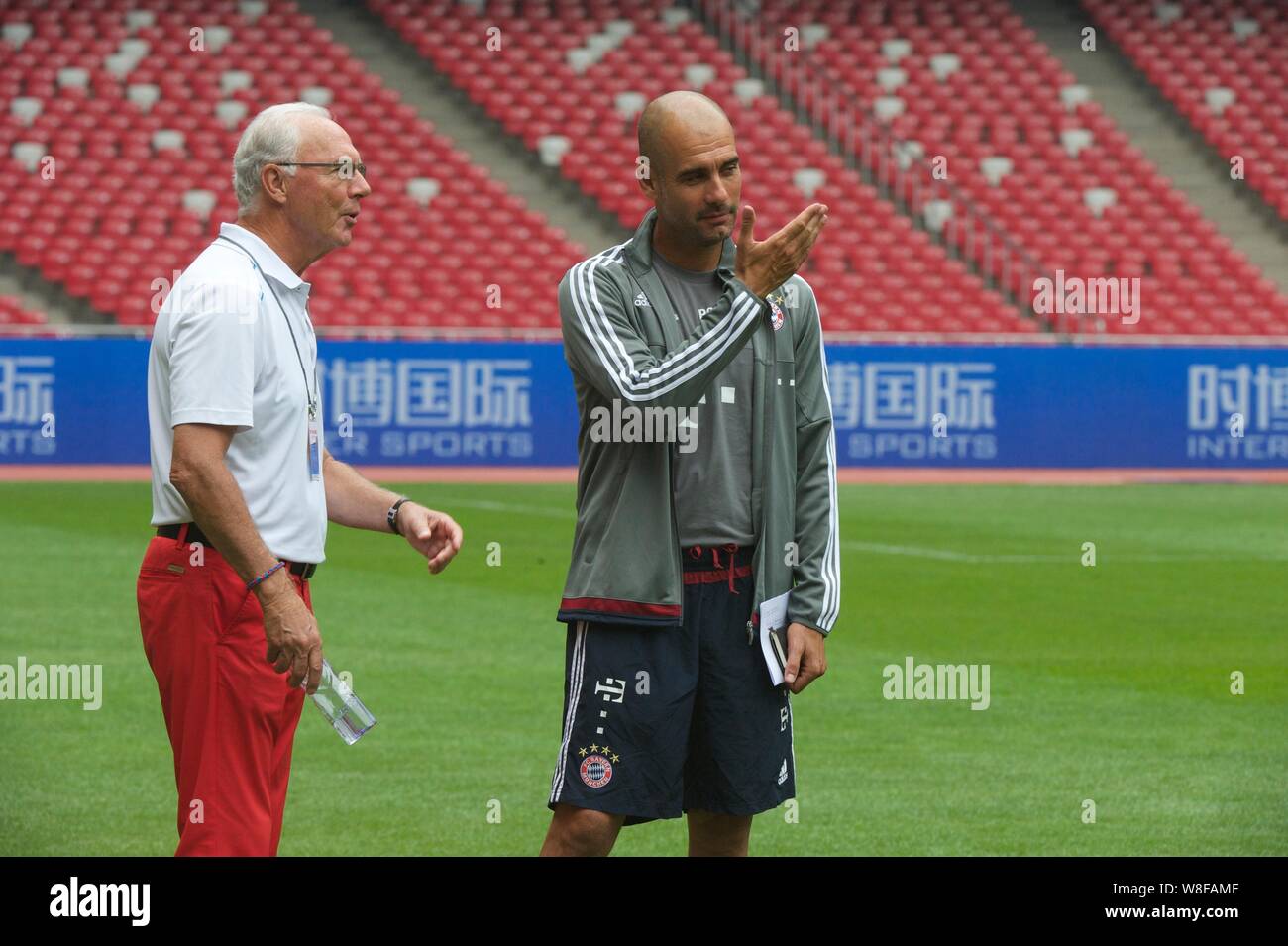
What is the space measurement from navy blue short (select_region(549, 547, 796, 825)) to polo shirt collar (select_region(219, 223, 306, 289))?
991mm

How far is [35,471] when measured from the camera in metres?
20.0

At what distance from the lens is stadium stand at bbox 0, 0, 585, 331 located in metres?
24.8

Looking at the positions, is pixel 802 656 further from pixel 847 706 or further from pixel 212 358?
pixel 847 706

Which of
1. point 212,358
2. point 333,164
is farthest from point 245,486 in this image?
point 333,164

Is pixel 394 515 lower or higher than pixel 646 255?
lower

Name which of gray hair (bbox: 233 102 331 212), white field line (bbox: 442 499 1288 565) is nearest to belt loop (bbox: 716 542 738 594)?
gray hair (bbox: 233 102 331 212)

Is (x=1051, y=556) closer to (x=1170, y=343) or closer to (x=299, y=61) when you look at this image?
(x=1170, y=343)

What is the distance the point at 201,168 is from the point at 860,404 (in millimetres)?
10428

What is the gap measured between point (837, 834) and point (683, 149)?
131 inches

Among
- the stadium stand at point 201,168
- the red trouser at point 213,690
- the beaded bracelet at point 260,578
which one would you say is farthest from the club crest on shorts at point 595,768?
the stadium stand at point 201,168

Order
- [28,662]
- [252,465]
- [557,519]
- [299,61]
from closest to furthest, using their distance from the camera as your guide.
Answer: [252,465] < [28,662] < [557,519] < [299,61]

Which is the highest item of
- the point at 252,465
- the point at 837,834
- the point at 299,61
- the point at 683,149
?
the point at 299,61

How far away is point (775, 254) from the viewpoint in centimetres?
412
